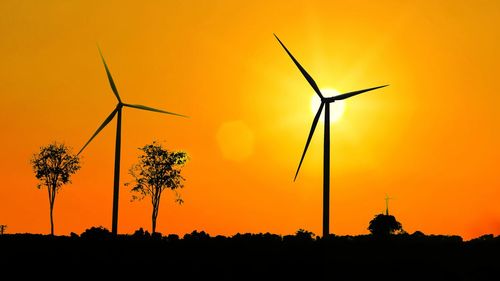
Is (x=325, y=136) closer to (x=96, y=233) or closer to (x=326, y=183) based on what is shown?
(x=326, y=183)

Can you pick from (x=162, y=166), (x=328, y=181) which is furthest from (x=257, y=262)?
(x=162, y=166)

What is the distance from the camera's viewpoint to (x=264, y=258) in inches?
2090

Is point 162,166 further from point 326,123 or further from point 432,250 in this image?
point 432,250

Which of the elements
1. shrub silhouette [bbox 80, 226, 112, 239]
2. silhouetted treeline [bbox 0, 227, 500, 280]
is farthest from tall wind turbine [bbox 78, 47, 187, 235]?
silhouetted treeline [bbox 0, 227, 500, 280]

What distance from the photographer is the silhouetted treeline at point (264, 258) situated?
170 ft

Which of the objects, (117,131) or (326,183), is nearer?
(326,183)

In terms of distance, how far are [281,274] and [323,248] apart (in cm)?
358

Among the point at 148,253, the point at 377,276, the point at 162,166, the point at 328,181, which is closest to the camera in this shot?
the point at 377,276

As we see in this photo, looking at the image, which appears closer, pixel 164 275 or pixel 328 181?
pixel 164 275

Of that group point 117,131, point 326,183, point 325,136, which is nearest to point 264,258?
point 326,183

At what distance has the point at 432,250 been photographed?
5419 cm

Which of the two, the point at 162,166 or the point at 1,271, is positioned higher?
the point at 162,166

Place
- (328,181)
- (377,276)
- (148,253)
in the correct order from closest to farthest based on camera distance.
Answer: (377,276) < (148,253) < (328,181)

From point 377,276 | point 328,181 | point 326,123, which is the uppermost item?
point 326,123
